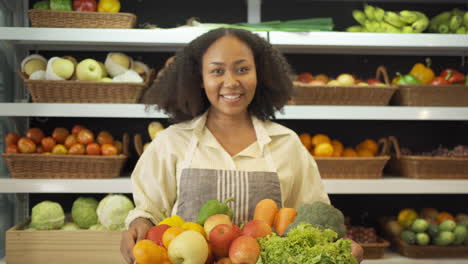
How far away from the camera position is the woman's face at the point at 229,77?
1.51 m

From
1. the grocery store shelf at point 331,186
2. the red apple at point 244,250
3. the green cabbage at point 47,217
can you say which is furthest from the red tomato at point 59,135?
the red apple at point 244,250

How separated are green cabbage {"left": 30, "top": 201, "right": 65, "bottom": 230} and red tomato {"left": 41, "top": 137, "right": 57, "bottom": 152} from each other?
338mm

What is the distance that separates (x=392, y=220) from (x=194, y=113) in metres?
1.95

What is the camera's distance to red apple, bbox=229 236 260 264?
0.97 metres

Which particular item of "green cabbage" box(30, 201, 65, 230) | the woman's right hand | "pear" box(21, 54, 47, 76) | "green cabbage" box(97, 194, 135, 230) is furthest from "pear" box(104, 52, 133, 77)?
the woman's right hand

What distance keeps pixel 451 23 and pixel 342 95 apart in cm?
88

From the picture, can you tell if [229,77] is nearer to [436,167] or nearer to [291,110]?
[291,110]

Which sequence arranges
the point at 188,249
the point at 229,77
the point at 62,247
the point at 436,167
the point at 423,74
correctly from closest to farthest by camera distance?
the point at 188,249 < the point at 229,77 < the point at 62,247 < the point at 436,167 < the point at 423,74

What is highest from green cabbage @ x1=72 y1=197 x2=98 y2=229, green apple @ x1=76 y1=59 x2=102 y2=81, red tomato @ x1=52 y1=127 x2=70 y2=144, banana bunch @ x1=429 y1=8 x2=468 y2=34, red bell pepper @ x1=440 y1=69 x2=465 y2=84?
banana bunch @ x1=429 y1=8 x2=468 y2=34

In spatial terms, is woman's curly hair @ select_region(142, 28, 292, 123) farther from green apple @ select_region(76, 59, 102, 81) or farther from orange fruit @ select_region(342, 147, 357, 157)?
orange fruit @ select_region(342, 147, 357, 157)

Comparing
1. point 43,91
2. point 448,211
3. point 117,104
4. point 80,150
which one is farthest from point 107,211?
point 448,211

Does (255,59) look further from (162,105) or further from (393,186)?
(393,186)

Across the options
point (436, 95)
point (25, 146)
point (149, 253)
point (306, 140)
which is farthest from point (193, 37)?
point (149, 253)

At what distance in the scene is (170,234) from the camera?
107 cm
